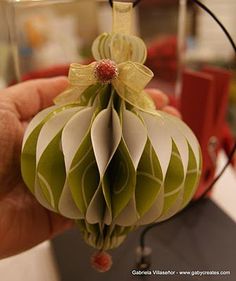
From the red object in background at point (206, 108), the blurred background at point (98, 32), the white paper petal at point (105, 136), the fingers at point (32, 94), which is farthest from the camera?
the blurred background at point (98, 32)

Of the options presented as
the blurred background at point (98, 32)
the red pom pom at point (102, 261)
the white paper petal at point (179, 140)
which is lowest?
the red pom pom at point (102, 261)

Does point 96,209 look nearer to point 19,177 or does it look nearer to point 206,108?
point 19,177

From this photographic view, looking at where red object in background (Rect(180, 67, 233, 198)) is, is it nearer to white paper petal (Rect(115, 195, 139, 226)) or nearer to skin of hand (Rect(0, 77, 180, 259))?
skin of hand (Rect(0, 77, 180, 259))

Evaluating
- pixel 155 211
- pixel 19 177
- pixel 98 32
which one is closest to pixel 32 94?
pixel 19 177

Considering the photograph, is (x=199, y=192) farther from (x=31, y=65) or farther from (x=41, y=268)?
(x=31, y=65)

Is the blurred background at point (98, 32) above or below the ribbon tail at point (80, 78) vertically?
below

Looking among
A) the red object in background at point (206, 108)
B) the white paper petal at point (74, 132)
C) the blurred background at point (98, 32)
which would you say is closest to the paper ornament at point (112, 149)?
the white paper petal at point (74, 132)

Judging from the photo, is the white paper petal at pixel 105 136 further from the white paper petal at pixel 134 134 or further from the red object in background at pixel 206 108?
the red object in background at pixel 206 108

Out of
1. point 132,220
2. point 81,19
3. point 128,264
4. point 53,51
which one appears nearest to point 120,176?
point 132,220

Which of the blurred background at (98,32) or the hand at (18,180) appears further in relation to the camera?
the blurred background at (98,32)
